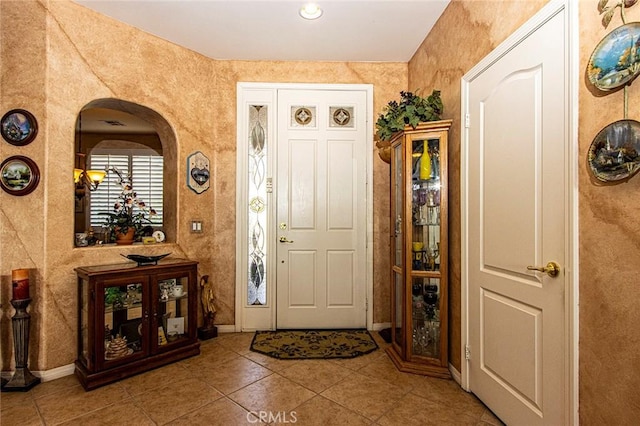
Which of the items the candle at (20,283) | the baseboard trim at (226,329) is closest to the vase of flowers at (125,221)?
the candle at (20,283)

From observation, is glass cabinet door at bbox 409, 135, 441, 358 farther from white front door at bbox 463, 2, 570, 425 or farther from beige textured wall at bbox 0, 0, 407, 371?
beige textured wall at bbox 0, 0, 407, 371

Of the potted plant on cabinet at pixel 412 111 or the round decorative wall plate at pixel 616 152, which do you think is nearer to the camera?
the round decorative wall plate at pixel 616 152

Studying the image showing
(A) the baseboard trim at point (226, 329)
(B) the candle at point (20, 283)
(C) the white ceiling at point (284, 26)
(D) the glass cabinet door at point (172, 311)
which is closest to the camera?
(B) the candle at point (20, 283)

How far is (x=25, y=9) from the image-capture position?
2.46m

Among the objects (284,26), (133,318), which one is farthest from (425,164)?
(133,318)

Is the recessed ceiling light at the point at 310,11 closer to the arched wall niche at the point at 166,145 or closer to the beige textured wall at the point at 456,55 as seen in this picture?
the beige textured wall at the point at 456,55

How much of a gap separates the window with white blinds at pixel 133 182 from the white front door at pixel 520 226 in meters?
5.23

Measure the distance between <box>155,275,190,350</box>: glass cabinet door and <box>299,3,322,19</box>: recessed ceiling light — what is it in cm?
252

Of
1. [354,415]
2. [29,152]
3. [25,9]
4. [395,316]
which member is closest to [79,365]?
[29,152]

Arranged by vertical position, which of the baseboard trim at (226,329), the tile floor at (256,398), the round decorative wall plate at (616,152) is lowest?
the tile floor at (256,398)

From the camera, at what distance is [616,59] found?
1263 millimetres

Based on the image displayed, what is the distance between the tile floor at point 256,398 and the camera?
201 centimetres

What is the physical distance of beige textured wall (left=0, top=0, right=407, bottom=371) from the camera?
2451 millimetres

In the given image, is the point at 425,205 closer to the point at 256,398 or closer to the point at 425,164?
the point at 425,164
